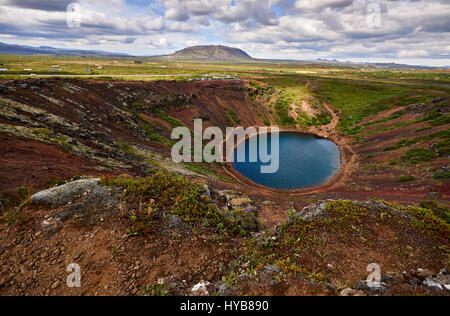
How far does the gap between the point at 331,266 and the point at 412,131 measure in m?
56.8

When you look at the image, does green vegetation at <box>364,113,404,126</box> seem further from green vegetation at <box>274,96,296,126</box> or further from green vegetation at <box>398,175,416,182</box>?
green vegetation at <box>398,175,416,182</box>

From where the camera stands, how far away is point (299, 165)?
45625mm

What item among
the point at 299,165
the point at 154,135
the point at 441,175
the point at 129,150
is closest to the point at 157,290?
the point at 129,150

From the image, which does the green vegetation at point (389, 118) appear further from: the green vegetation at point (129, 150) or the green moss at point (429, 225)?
the green vegetation at point (129, 150)

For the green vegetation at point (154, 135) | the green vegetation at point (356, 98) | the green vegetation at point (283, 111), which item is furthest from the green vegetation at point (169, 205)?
the green vegetation at point (283, 111)

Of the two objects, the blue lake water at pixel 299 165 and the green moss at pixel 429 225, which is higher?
the green moss at pixel 429 225

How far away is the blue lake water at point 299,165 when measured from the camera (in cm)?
3784

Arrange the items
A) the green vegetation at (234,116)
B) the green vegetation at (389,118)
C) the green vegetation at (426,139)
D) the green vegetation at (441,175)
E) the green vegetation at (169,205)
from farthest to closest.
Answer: the green vegetation at (234,116) < the green vegetation at (389,118) < the green vegetation at (426,139) < the green vegetation at (441,175) < the green vegetation at (169,205)

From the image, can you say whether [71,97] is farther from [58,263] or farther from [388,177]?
[388,177]

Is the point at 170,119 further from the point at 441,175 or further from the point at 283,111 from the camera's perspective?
the point at 441,175

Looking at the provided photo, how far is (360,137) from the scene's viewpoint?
56.5 m

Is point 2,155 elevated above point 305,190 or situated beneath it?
elevated above
